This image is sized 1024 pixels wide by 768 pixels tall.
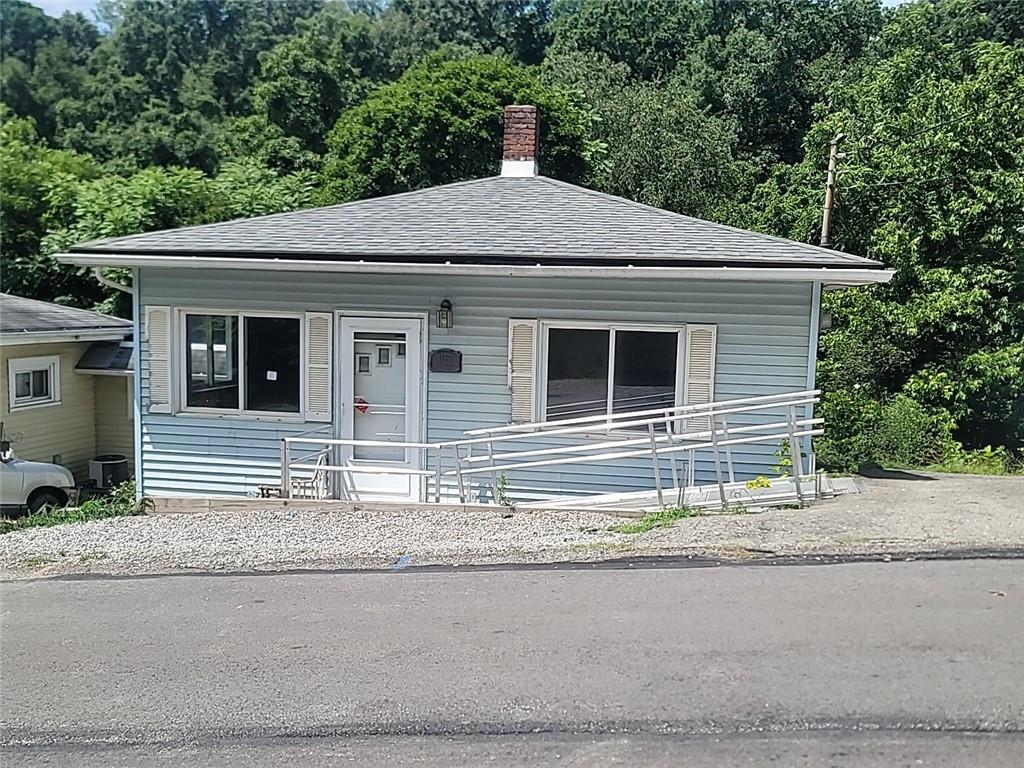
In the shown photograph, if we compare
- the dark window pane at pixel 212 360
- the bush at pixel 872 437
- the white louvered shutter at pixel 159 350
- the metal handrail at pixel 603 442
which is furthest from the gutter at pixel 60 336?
the bush at pixel 872 437

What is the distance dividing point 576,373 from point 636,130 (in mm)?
19345

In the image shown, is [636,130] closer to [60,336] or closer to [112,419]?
[112,419]

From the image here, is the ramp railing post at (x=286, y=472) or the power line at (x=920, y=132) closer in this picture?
the ramp railing post at (x=286, y=472)

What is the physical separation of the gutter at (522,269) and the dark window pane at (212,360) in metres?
0.79

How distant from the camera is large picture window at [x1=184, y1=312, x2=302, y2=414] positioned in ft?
38.2

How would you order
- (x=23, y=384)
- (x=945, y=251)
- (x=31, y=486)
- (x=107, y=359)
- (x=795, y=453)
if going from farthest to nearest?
(x=945, y=251) < (x=107, y=359) < (x=23, y=384) < (x=31, y=486) < (x=795, y=453)

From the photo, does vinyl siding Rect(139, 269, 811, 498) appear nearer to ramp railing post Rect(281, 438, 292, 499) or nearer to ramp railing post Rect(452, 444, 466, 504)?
ramp railing post Rect(452, 444, 466, 504)

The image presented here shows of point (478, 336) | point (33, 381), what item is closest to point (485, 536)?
point (478, 336)

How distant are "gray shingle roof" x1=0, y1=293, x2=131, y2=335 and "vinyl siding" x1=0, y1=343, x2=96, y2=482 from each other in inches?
13.5

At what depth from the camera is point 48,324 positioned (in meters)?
16.5

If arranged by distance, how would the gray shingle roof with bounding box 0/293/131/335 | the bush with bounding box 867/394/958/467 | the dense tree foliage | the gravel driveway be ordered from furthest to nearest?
the dense tree foliage
the gray shingle roof with bounding box 0/293/131/335
the bush with bounding box 867/394/958/467
the gravel driveway

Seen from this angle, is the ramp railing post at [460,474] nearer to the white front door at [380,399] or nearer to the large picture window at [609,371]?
the white front door at [380,399]

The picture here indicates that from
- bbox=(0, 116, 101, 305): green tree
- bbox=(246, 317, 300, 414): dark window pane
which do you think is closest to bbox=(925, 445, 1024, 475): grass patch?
bbox=(246, 317, 300, 414): dark window pane

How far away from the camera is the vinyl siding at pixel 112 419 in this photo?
57.5ft
